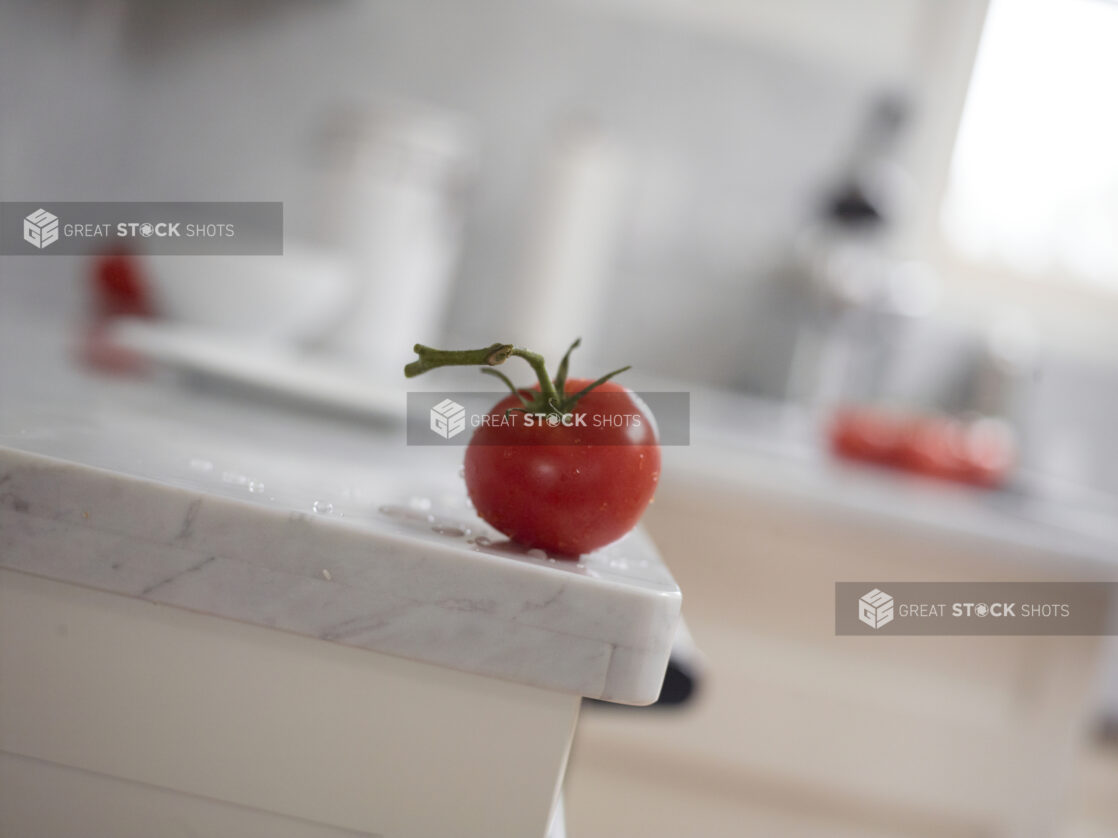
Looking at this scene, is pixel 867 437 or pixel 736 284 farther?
pixel 736 284

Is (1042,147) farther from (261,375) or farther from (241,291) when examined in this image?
(261,375)

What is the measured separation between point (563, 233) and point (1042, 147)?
3.63 ft

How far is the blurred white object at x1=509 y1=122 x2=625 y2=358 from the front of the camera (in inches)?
55.6

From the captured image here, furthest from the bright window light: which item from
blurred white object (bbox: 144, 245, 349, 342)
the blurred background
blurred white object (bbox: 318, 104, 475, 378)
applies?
blurred white object (bbox: 144, 245, 349, 342)

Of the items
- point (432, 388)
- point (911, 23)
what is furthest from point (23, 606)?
point (911, 23)

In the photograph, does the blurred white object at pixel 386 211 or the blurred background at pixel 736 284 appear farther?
the blurred white object at pixel 386 211

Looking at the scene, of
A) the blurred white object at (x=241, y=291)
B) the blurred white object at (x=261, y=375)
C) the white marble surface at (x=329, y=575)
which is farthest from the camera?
the blurred white object at (x=241, y=291)

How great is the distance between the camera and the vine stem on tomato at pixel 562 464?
33 centimetres

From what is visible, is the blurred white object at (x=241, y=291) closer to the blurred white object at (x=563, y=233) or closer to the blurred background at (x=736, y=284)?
the blurred background at (x=736, y=284)

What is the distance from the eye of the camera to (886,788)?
1.06 m

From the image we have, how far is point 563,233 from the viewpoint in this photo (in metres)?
1.42

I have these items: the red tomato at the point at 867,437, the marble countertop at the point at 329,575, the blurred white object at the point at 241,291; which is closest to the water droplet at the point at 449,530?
the marble countertop at the point at 329,575

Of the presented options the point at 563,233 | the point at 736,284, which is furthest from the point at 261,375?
the point at 736,284

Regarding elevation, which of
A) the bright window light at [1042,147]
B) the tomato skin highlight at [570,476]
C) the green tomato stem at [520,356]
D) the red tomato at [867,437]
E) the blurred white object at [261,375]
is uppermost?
the bright window light at [1042,147]
